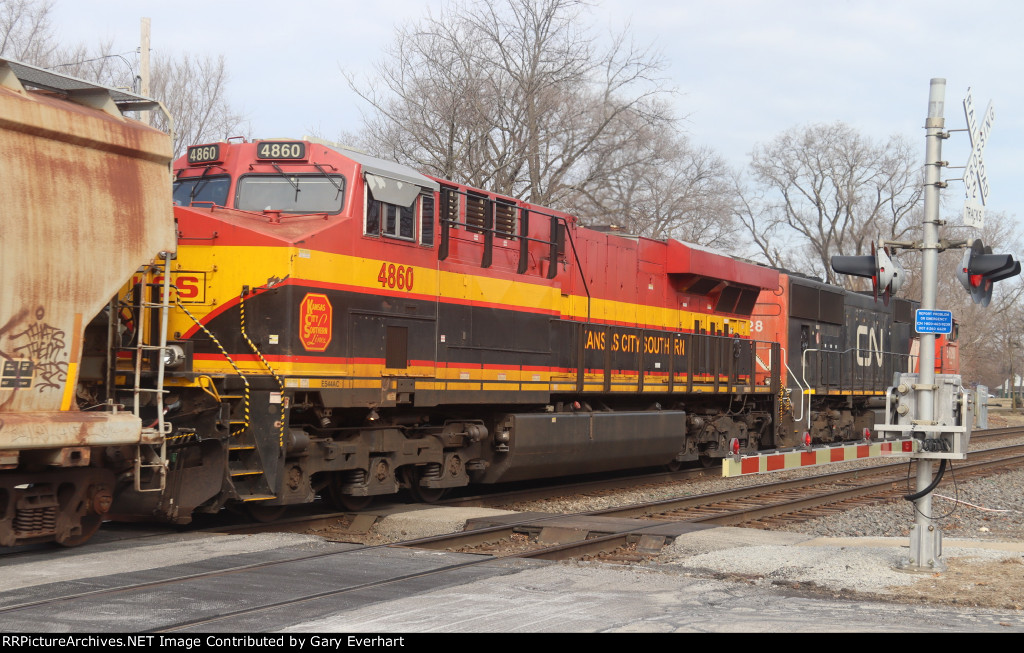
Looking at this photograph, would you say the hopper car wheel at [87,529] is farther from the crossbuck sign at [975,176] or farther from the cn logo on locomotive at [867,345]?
the cn logo on locomotive at [867,345]

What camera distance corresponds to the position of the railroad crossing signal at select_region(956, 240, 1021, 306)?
26.9ft

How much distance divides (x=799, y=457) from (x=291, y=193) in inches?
228

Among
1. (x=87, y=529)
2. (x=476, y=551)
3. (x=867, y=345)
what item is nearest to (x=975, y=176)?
(x=476, y=551)

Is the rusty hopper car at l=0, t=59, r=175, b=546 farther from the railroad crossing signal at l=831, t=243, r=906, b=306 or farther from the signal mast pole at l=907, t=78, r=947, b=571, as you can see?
the signal mast pole at l=907, t=78, r=947, b=571

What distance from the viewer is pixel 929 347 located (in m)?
8.45

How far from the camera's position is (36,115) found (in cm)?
751

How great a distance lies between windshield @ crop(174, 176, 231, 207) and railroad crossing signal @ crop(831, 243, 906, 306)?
20.5 feet

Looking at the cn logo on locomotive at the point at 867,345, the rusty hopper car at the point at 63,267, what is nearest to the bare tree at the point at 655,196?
the cn logo on locomotive at the point at 867,345

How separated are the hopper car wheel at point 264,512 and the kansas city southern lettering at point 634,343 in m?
5.49

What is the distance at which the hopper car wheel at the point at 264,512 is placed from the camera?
1052cm

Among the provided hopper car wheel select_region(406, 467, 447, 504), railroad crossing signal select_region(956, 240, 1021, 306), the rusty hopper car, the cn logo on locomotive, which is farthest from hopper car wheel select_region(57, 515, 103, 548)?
the cn logo on locomotive

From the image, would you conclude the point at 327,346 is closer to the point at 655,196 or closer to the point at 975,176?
the point at 975,176

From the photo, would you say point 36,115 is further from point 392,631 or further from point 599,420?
point 599,420
